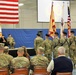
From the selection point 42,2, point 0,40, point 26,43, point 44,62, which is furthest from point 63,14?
point 44,62

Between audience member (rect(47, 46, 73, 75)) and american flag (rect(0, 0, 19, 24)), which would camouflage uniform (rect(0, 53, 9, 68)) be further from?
american flag (rect(0, 0, 19, 24))

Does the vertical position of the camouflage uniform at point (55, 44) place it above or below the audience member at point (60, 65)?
below

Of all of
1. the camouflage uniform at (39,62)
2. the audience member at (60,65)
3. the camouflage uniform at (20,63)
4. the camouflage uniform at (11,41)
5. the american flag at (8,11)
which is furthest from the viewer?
the camouflage uniform at (11,41)

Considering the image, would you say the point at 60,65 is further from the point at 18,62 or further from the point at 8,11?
the point at 8,11

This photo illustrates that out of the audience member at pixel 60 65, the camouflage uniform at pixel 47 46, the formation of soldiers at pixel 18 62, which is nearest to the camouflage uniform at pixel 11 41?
the camouflage uniform at pixel 47 46

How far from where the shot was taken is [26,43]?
18391 mm

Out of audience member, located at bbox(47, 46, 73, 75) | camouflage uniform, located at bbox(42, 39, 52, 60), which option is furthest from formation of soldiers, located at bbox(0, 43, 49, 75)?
camouflage uniform, located at bbox(42, 39, 52, 60)

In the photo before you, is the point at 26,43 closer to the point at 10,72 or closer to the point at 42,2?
the point at 42,2

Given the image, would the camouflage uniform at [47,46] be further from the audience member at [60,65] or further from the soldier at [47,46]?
the audience member at [60,65]

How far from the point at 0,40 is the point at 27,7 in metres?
8.31

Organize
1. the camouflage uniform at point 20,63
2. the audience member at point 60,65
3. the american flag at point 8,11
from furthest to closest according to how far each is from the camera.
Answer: the american flag at point 8,11 → the camouflage uniform at point 20,63 → the audience member at point 60,65

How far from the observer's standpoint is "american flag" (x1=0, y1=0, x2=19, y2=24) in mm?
9648

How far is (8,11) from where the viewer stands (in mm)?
9828

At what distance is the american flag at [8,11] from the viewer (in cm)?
965
